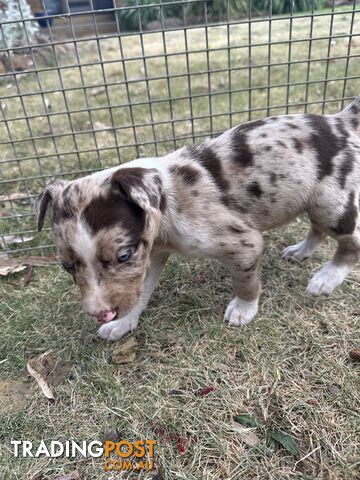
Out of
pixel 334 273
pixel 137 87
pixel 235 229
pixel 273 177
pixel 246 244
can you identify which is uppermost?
pixel 273 177

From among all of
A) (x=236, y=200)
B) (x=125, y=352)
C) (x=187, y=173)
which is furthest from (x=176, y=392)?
(x=187, y=173)

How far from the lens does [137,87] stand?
8.49 metres

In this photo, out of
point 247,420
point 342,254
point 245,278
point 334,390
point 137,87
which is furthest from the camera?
point 137,87

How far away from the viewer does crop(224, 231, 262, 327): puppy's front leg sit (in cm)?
304

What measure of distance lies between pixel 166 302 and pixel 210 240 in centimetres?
91

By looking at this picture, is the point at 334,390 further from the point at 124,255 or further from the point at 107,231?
the point at 107,231

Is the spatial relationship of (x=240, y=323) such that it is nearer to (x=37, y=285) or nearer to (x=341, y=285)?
(x=341, y=285)

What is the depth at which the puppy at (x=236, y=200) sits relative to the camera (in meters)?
2.57

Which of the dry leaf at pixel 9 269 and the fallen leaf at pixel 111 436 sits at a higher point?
the fallen leaf at pixel 111 436

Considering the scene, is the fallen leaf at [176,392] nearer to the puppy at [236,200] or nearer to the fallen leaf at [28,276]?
the puppy at [236,200]

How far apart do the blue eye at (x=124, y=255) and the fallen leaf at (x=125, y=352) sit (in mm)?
910

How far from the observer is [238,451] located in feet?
8.07

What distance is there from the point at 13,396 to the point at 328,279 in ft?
7.81

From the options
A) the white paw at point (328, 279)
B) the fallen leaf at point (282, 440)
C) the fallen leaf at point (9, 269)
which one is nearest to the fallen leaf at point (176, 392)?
the fallen leaf at point (282, 440)
